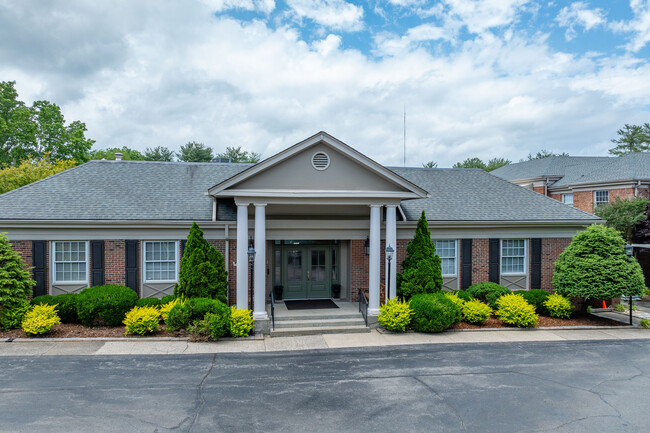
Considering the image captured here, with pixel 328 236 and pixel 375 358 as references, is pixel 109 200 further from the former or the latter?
pixel 375 358

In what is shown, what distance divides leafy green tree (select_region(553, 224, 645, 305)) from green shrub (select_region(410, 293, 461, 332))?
483 centimetres

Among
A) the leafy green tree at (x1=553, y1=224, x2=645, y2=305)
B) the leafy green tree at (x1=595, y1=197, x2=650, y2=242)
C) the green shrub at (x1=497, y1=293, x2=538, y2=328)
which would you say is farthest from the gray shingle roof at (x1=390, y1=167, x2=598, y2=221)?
the leafy green tree at (x1=595, y1=197, x2=650, y2=242)

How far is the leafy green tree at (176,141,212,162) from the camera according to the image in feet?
171

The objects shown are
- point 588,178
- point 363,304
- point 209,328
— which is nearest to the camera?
point 209,328

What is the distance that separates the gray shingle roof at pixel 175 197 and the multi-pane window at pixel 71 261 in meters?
1.02

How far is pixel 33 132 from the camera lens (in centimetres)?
3794

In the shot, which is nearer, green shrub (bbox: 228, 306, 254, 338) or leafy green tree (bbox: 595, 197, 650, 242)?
green shrub (bbox: 228, 306, 254, 338)

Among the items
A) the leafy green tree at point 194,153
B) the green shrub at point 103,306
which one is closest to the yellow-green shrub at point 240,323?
the green shrub at point 103,306

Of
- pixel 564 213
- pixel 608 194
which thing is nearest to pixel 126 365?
pixel 564 213

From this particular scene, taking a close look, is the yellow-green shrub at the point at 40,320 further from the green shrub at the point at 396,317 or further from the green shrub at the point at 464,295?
the green shrub at the point at 464,295

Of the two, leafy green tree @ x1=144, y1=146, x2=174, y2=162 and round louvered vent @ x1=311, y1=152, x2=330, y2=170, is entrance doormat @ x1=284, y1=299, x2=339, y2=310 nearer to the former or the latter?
round louvered vent @ x1=311, y1=152, x2=330, y2=170

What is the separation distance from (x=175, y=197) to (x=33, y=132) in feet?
95.1

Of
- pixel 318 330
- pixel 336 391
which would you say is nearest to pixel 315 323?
pixel 318 330

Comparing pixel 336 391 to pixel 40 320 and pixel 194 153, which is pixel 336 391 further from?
pixel 194 153
